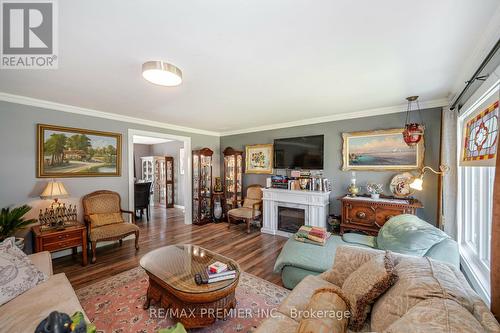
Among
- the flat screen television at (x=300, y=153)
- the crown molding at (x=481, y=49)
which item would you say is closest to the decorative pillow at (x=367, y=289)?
the crown molding at (x=481, y=49)

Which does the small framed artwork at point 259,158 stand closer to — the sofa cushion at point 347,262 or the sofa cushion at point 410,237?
the sofa cushion at point 410,237

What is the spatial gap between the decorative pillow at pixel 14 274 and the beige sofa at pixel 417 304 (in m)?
1.84

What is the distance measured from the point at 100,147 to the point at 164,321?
313 cm

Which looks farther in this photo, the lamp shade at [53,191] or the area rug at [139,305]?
the lamp shade at [53,191]

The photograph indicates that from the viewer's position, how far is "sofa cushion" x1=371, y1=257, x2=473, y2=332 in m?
0.95

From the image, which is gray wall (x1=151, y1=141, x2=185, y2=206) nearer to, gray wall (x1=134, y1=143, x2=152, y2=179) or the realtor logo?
gray wall (x1=134, y1=143, x2=152, y2=179)

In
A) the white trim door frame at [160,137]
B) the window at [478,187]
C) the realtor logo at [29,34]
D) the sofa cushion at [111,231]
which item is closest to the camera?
the realtor logo at [29,34]

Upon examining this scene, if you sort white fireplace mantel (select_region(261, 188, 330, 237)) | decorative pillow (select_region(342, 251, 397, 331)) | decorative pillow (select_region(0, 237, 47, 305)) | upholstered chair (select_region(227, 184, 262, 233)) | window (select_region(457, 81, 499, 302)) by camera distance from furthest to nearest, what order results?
1. upholstered chair (select_region(227, 184, 262, 233))
2. white fireplace mantel (select_region(261, 188, 330, 237))
3. window (select_region(457, 81, 499, 302))
4. decorative pillow (select_region(0, 237, 47, 305))
5. decorative pillow (select_region(342, 251, 397, 331))

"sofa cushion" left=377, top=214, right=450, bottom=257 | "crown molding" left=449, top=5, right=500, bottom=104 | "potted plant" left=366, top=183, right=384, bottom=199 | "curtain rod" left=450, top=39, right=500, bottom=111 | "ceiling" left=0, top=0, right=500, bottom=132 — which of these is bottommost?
"sofa cushion" left=377, top=214, right=450, bottom=257

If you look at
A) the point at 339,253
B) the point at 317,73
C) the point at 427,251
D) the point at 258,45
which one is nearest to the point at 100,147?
the point at 258,45

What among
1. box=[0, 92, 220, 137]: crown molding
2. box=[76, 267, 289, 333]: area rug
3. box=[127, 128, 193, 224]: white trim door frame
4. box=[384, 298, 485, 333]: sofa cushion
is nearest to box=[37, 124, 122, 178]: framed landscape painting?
box=[127, 128, 193, 224]: white trim door frame

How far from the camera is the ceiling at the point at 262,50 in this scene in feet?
4.22

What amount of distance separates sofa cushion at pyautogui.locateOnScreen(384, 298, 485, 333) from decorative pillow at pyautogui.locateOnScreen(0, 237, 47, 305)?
7.97 ft

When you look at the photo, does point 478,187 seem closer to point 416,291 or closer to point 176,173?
point 416,291
